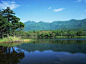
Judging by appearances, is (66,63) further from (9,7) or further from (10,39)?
(9,7)

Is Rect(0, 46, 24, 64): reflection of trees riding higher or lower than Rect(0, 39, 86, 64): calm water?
higher

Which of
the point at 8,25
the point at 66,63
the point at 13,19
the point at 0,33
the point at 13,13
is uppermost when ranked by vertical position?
the point at 13,13

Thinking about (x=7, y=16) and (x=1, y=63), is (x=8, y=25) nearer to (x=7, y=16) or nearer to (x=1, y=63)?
(x=7, y=16)

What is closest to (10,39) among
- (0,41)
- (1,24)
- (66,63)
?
(0,41)

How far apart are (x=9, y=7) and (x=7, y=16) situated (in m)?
4.80

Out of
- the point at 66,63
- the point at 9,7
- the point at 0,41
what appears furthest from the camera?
the point at 9,7

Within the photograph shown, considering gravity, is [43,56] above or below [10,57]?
below

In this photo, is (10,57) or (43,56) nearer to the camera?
(10,57)

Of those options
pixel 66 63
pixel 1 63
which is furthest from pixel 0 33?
pixel 66 63

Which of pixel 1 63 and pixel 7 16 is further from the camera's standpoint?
pixel 7 16

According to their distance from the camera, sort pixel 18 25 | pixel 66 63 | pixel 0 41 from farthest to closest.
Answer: pixel 18 25
pixel 0 41
pixel 66 63

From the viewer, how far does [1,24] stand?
4481 centimetres

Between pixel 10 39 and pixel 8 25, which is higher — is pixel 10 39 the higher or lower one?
the lower one

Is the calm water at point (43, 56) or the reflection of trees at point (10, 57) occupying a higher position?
the reflection of trees at point (10, 57)
